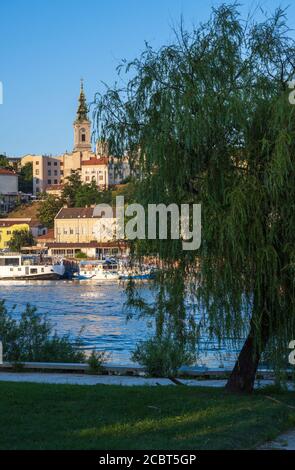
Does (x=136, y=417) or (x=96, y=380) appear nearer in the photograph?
(x=136, y=417)

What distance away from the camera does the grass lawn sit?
28.3ft

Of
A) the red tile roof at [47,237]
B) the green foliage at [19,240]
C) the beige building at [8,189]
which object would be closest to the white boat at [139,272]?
the green foliage at [19,240]

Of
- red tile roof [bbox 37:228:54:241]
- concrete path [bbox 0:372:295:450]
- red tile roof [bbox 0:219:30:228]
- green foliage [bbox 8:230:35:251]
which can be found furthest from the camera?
red tile roof [bbox 0:219:30:228]

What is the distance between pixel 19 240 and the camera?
13475 cm

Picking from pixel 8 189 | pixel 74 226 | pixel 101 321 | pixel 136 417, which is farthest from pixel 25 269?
pixel 8 189

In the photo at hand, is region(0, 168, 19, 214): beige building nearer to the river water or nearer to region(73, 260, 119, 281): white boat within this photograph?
region(73, 260, 119, 281): white boat

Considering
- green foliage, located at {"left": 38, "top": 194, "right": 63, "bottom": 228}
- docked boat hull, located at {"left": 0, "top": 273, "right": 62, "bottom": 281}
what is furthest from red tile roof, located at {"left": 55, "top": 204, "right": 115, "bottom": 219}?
docked boat hull, located at {"left": 0, "top": 273, "right": 62, "bottom": 281}

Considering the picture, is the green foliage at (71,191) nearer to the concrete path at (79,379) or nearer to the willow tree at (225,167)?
the concrete path at (79,379)

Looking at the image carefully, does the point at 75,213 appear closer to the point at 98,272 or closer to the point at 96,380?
the point at 98,272

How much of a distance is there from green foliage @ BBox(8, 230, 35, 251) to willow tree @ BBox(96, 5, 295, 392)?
123 metres

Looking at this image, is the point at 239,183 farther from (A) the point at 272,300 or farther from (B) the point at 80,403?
(B) the point at 80,403

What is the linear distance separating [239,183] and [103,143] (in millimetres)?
2430

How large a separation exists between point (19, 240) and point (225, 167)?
125 meters

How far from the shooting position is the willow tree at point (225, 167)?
10.9 m
